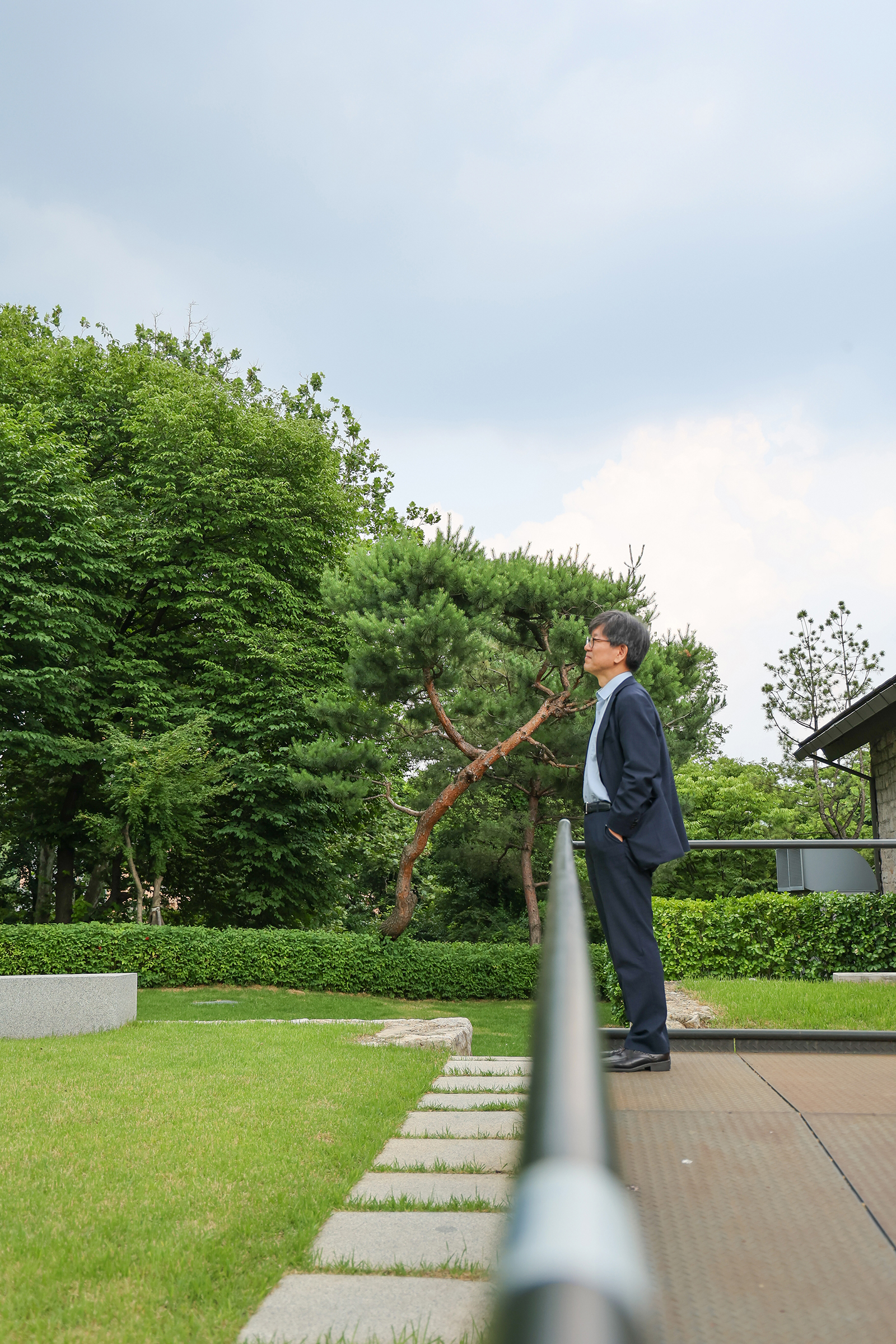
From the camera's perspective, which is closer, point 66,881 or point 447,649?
point 447,649

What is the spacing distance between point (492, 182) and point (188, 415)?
9.89 m

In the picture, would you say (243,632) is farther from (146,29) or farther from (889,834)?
(889,834)

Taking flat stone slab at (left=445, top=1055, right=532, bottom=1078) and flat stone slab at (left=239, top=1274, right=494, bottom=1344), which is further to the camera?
flat stone slab at (left=445, top=1055, right=532, bottom=1078)

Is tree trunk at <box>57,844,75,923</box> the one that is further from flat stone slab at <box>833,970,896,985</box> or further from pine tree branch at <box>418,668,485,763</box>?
flat stone slab at <box>833,970,896,985</box>

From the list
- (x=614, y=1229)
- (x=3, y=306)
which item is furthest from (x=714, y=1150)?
(x=3, y=306)

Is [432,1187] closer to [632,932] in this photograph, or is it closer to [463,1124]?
[463,1124]

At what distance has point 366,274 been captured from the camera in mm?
18625

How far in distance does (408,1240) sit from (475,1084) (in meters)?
2.40

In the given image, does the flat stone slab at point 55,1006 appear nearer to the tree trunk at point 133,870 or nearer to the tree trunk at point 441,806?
the tree trunk at point 441,806

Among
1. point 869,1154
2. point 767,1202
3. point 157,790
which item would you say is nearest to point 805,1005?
point 869,1154

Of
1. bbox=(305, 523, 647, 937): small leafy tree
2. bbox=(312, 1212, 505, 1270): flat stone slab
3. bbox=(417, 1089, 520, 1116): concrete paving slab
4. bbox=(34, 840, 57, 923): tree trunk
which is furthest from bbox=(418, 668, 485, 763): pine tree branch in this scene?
bbox=(312, 1212, 505, 1270): flat stone slab

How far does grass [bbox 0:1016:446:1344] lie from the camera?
2.10 metres

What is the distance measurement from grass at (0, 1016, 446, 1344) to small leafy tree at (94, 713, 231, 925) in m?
11.2

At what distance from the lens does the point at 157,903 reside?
18.2 m
